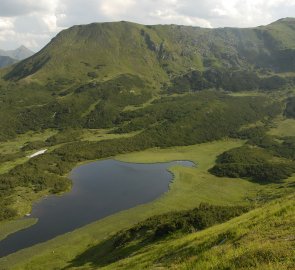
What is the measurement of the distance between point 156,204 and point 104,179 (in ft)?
142

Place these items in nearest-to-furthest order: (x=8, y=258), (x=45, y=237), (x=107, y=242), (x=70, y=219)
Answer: (x=107, y=242) < (x=8, y=258) < (x=45, y=237) < (x=70, y=219)

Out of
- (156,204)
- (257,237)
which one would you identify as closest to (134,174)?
(156,204)

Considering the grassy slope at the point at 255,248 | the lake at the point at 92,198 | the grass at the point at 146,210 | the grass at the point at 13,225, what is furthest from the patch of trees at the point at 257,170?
the grassy slope at the point at 255,248

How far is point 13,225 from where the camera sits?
4653 inches

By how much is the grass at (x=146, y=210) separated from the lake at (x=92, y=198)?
462 centimetres

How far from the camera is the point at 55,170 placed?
180125 mm

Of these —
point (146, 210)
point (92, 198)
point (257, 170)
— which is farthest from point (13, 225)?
point (257, 170)

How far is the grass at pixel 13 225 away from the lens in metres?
113

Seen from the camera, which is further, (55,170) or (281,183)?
(55,170)

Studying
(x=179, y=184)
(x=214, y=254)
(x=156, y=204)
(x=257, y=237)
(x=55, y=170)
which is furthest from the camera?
(x=55, y=170)

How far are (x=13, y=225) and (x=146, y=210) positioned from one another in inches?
1701

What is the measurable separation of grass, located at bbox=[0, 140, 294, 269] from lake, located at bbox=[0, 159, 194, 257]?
4616 millimetres

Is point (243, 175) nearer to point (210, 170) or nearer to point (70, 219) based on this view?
point (210, 170)

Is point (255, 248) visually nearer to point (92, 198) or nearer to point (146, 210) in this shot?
point (146, 210)
